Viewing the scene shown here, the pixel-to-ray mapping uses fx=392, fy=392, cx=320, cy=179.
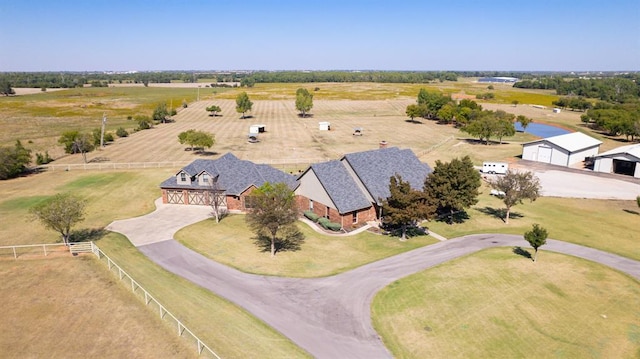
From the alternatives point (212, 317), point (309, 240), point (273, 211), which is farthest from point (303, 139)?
point (212, 317)

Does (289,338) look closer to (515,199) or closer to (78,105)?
(515,199)

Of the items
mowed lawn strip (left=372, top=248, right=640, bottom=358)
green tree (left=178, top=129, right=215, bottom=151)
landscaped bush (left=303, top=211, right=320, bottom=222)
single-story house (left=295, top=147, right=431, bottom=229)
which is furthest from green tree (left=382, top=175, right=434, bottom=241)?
green tree (left=178, top=129, right=215, bottom=151)


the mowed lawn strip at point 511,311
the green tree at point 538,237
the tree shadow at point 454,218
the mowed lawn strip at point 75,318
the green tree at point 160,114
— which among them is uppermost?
the green tree at point 160,114

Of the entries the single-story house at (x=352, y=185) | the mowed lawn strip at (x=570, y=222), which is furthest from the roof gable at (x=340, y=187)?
the mowed lawn strip at (x=570, y=222)

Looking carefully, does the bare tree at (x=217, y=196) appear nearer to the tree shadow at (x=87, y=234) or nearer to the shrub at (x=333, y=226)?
the tree shadow at (x=87, y=234)

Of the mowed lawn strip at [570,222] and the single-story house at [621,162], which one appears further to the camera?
the single-story house at [621,162]

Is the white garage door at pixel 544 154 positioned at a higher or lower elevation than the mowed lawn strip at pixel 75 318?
higher

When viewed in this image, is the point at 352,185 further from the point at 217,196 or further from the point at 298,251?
the point at 217,196
